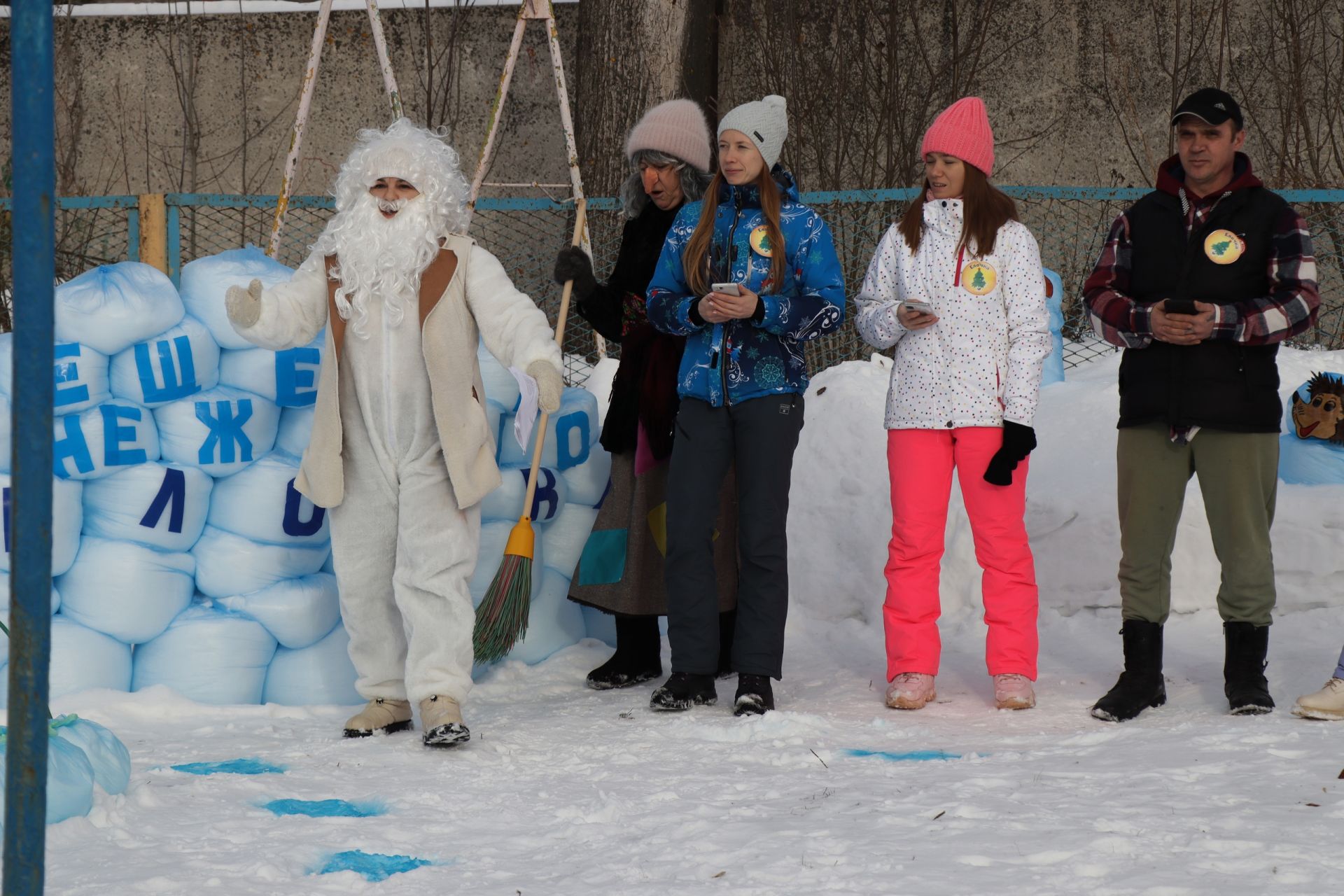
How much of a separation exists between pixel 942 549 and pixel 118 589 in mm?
2327

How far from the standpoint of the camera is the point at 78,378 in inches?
166

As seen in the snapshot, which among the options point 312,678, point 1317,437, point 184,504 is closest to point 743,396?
point 312,678

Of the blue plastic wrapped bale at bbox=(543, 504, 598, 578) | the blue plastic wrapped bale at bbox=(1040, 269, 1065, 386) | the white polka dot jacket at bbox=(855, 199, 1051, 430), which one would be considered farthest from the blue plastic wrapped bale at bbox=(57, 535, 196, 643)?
the blue plastic wrapped bale at bbox=(1040, 269, 1065, 386)

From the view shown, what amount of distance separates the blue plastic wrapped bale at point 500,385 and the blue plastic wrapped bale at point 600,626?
751 millimetres

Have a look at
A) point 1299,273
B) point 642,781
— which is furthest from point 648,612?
point 1299,273

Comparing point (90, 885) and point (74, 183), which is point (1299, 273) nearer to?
point (90, 885)

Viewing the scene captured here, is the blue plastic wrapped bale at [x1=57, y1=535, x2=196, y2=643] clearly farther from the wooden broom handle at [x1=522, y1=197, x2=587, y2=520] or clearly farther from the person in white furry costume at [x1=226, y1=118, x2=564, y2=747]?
the wooden broom handle at [x1=522, y1=197, x2=587, y2=520]

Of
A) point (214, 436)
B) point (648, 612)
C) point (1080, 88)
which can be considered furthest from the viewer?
point (1080, 88)

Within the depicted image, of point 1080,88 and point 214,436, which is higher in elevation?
point 1080,88

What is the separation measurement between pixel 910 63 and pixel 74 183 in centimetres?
546

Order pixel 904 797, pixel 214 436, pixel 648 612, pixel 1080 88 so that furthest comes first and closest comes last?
pixel 1080 88
pixel 648 612
pixel 214 436
pixel 904 797

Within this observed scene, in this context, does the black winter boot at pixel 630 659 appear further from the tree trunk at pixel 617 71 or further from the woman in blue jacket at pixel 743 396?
the tree trunk at pixel 617 71

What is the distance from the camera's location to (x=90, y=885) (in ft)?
9.05

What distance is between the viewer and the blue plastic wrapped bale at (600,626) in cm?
512
